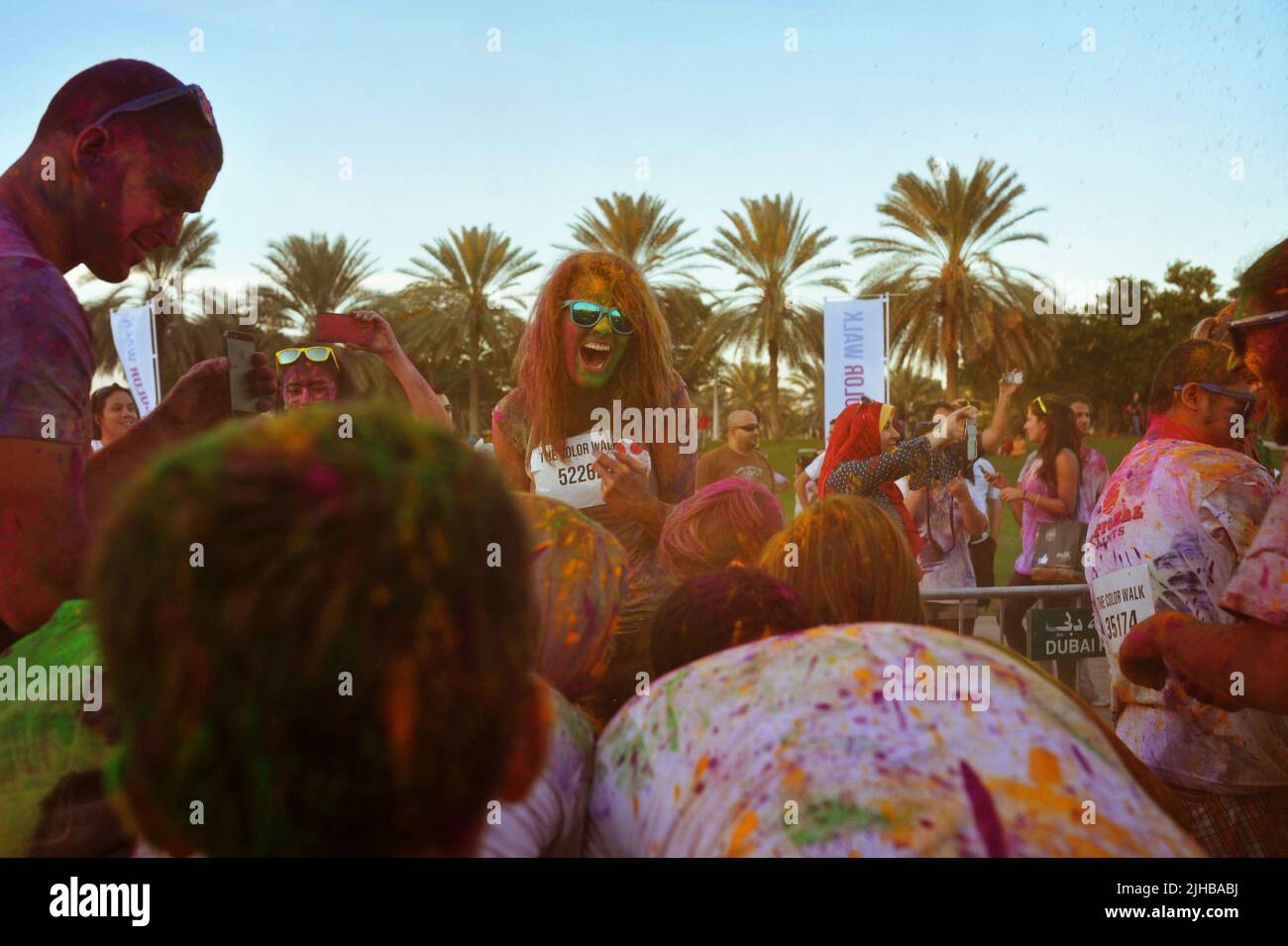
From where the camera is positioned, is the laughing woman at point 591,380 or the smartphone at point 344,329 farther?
the laughing woman at point 591,380

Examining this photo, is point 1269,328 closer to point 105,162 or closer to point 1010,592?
point 105,162

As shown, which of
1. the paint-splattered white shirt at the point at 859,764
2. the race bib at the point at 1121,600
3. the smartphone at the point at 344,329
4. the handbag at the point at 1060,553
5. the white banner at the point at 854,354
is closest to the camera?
the paint-splattered white shirt at the point at 859,764

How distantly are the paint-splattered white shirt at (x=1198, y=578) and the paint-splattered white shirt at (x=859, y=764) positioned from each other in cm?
114

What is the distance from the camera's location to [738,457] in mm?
7074

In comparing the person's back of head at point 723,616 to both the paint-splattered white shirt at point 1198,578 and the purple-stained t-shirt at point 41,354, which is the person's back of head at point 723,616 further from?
the paint-splattered white shirt at point 1198,578

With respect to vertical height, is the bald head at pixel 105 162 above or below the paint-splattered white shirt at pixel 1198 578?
above

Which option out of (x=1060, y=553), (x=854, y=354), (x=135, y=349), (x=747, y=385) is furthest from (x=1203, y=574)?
(x=747, y=385)

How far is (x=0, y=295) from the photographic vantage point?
1.56 metres

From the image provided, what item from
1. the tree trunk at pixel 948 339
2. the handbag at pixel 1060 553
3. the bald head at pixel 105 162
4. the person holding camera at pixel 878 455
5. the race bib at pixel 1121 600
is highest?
the tree trunk at pixel 948 339

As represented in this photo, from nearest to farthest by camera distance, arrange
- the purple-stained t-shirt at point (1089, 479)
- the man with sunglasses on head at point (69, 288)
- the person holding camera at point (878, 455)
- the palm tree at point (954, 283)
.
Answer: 1. the man with sunglasses on head at point (69, 288)
2. the person holding camera at point (878, 455)
3. the purple-stained t-shirt at point (1089, 479)
4. the palm tree at point (954, 283)

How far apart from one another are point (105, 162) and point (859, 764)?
1.63 meters

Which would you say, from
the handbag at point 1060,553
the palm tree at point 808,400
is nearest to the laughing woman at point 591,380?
the handbag at point 1060,553

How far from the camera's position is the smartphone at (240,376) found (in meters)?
2.07
